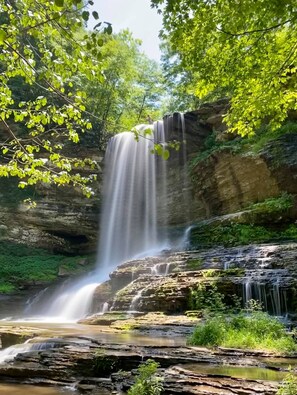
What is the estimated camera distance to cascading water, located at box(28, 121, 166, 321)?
21.5 m

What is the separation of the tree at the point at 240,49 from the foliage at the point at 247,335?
3.53 m

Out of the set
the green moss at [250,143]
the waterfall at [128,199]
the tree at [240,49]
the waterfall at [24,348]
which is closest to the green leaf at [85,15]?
the tree at [240,49]

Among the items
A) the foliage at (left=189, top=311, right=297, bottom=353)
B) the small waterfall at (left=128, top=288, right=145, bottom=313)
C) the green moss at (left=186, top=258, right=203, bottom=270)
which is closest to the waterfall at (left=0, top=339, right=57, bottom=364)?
the foliage at (left=189, top=311, right=297, bottom=353)

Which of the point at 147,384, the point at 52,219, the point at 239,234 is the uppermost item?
the point at 52,219

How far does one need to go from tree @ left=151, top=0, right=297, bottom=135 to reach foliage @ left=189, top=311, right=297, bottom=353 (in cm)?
353

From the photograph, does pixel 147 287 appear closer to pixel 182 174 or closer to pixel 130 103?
pixel 182 174

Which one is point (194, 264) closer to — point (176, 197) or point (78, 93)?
point (78, 93)

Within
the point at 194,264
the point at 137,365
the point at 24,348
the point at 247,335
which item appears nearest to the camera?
the point at 137,365

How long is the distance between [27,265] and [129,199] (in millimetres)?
7040

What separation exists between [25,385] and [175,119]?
18344mm

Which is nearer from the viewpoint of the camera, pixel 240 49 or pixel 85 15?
pixel 85 15

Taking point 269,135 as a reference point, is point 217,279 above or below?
below

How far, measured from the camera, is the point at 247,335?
6.33m

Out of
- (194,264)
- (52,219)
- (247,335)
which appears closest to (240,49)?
(247,335)
